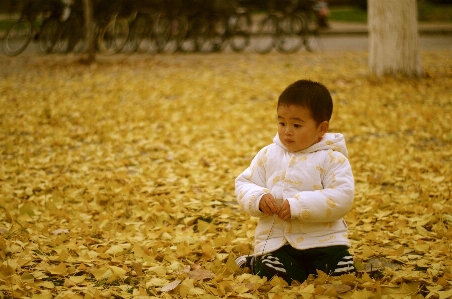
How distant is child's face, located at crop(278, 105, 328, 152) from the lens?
2689mm

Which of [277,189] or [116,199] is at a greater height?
[277,189]

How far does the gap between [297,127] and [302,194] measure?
33cm

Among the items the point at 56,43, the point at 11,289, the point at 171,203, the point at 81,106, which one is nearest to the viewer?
the point at 11,289

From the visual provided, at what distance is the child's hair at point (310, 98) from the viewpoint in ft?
8.79

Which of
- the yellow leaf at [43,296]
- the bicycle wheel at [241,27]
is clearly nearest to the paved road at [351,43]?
the bicycle wheel at [241,27]

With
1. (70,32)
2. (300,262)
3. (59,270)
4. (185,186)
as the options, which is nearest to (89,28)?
(70,32)

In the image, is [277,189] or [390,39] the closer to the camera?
[277,189]

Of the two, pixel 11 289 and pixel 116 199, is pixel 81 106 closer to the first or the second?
pixel 116 199

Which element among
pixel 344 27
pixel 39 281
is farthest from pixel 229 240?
pixel 344 27

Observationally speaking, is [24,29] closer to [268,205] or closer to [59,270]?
[59,270]

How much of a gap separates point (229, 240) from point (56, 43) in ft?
42.0

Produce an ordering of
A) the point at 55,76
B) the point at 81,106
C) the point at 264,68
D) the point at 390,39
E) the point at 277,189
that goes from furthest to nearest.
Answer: the point at 264,68 < the point at 55,76 < the point at 390,39 < the point at 81,106 < the point at 277,189

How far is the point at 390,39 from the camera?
8.52 metres

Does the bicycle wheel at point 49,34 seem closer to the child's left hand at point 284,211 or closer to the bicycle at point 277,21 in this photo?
the bicycle at point 277,21
